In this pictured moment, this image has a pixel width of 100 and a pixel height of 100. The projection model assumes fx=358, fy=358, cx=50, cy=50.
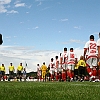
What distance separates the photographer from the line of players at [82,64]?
1867 cm

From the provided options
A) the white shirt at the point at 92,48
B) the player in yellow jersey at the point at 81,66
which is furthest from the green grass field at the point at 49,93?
the player in yellow jersey at the point at 81,66

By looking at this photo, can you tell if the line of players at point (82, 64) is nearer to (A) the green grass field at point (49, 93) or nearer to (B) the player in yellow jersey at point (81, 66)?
(B) the player in yellow jersey at point (81, 66)

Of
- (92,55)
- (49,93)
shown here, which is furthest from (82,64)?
(49,93)

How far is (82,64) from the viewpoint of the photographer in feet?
84.6

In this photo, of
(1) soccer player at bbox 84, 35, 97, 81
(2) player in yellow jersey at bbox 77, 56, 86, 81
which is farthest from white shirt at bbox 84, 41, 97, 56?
(2) player in yellow jersey at bbox 77, 56, 86, 81

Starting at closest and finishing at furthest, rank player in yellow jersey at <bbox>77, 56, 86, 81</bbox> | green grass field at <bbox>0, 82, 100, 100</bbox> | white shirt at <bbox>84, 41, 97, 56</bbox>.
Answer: green grass field at <bbox>0, 82, 100, 100</bbox> → white shirt at <bbox>84, 41, 97, 56</bbox> → player in yellow jersey at <bbox>77, 56, 86, 81</bbox>

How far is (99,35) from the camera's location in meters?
18.7

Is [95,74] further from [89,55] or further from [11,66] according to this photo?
[11,66]

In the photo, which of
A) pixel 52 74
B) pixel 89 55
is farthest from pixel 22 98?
pixel 52 74

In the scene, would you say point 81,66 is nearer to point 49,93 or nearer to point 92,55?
point 92,55

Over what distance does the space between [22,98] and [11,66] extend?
26785 mm

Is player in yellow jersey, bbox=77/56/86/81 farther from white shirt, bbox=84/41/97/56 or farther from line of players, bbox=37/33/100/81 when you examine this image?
white shirt, bbox=84/41/97/56

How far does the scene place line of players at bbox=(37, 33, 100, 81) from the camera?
18672 millimetres

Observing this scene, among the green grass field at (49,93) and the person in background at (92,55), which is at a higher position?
the person in background at (92,55)
